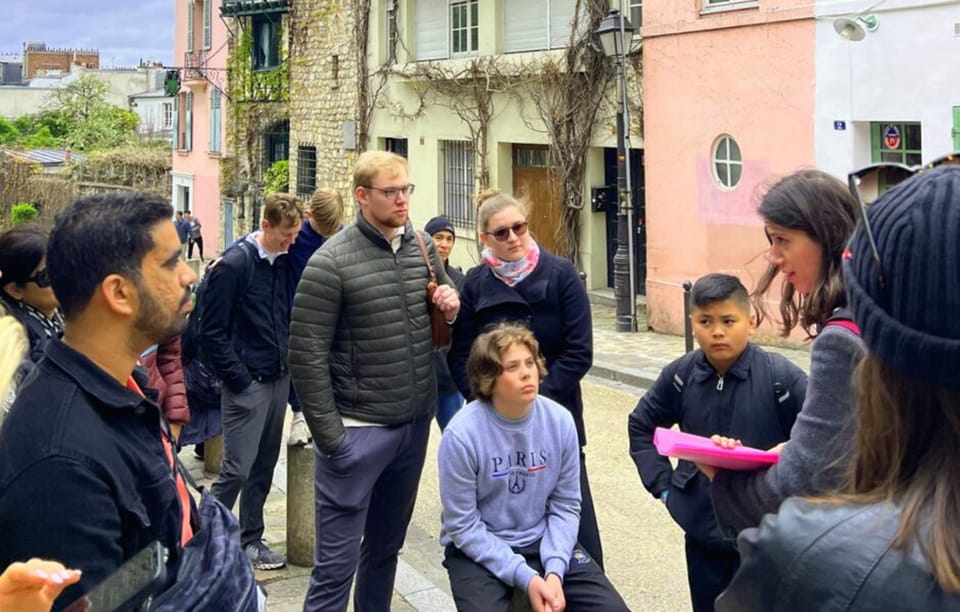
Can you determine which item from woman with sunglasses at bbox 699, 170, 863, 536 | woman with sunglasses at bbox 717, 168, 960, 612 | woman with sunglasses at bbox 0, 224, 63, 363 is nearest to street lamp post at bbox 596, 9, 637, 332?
woman with sunglasses at bbox 0, 224, 63, 363

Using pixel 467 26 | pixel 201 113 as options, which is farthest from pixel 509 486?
pixel 201 113

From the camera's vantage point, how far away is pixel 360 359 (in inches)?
175

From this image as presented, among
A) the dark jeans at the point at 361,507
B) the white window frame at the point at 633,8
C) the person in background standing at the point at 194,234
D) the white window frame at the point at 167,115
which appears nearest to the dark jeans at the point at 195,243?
the person in background standing at the point at 194,234

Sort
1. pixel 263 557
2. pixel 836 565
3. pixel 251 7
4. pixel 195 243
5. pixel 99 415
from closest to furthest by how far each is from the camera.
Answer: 1. pixel 836 565
2. pixel 99 415
3. pixel 263 557
4. pixel 251 7
5. pixel 195 243

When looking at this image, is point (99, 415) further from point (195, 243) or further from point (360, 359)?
point (195, 243)

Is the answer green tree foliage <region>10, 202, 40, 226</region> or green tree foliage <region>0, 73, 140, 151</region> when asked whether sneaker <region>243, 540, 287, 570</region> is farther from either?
green tree foliage <region>0, 73, 140, 151</region>

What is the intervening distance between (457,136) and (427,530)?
1490cm

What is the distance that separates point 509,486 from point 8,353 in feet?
6.67

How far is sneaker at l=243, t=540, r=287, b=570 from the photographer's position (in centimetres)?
566

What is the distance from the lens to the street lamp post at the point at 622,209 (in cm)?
1493

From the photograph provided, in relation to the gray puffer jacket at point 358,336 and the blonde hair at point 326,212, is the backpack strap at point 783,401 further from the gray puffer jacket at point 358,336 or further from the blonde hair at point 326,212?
the blonde hair at point 326,212

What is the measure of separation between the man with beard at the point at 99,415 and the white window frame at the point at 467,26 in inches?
723

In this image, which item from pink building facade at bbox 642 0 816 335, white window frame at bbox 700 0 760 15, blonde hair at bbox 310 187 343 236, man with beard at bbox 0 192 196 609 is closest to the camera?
man with beard at bbox 0 192 196 609

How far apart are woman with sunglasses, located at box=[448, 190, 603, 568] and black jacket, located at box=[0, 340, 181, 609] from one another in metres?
2.39
